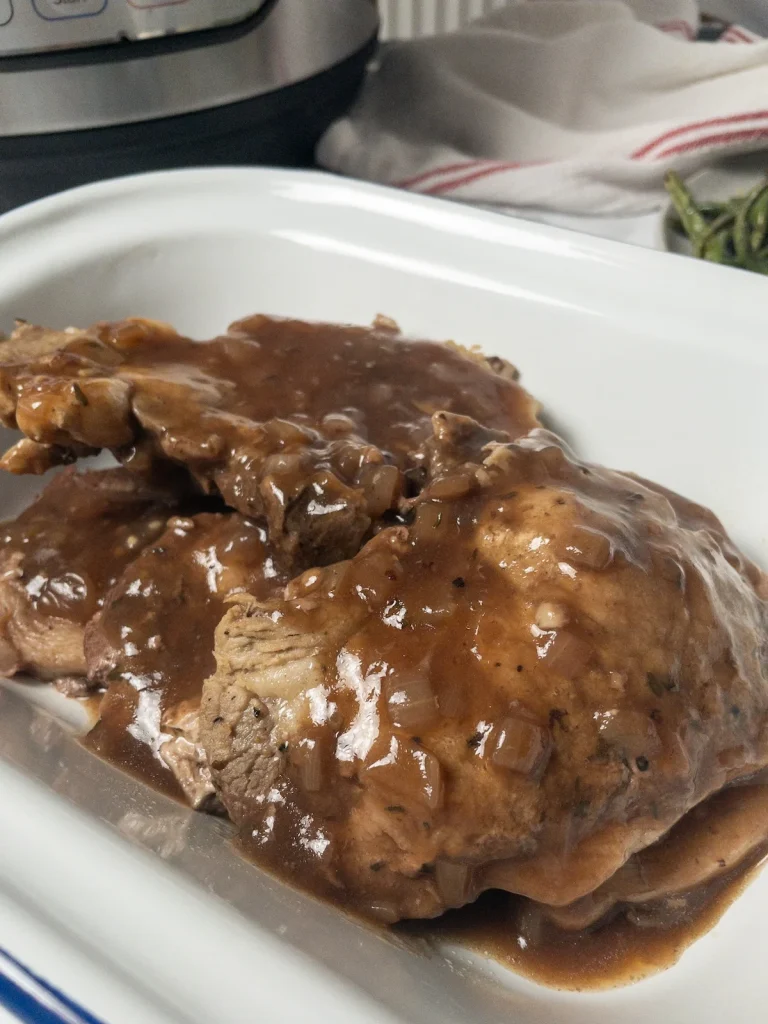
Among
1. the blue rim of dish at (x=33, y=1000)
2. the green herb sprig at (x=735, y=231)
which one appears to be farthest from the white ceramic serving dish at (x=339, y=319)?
the green herb sprig at (x=735, y=231)

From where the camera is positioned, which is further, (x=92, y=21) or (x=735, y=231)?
(x=735, y=231)

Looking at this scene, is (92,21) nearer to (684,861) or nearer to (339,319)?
(339,319)

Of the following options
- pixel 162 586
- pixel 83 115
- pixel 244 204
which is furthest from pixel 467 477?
pixel 83 115

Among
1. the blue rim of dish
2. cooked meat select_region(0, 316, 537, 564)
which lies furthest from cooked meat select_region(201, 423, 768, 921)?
the blue rim of dish

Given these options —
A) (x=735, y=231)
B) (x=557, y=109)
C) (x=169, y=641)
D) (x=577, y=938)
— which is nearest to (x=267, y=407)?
(x=169, y=641)

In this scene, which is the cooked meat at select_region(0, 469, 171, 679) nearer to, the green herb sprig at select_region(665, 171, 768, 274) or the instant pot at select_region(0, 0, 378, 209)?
the instant pot at select_region(0, 0, 378, 209)

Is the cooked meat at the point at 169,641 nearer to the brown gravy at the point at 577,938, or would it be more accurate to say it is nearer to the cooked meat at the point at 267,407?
the cooked meat at the point at 267,407
